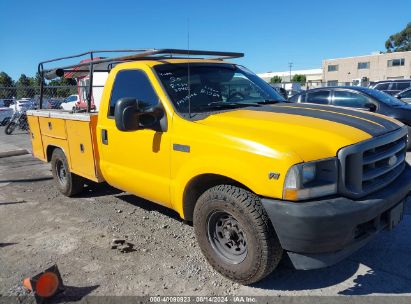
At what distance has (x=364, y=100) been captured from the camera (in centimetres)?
886

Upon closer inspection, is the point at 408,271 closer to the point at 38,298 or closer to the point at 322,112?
the point at 322,112

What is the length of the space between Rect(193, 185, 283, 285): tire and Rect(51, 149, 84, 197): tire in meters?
3.13

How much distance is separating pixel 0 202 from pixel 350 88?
777 centimetres

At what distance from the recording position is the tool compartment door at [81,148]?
16.4ft

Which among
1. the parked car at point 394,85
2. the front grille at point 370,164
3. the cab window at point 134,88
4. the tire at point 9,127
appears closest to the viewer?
the front grille at point 370,164

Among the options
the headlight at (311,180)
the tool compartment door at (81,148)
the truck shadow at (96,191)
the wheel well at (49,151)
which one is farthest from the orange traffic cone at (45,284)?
the wheel well at (49,151)

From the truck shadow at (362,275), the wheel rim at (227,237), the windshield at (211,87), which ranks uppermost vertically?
the windshield at (211,87)

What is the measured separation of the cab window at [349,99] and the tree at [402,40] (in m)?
94.1

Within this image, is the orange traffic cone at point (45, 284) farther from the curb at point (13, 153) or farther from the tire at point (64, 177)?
the curb at point (13, 153)

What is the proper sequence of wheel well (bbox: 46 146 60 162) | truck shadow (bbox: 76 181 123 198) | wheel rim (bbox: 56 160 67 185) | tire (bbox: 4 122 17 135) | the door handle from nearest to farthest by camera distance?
the door handle → wheel rim (bbox: 56 160 67 185) → truck shadow (bbox: 76 181 123 198) → wheel well (bbox: 46 146 60 162) → tire (bbox: 4 122 17 135)

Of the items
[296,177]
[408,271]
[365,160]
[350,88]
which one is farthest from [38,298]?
[350,88]

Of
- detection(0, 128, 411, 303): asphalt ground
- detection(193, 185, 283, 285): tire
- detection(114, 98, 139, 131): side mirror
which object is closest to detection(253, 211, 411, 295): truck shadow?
detection(0, 128, 411, 303): asphalt ground

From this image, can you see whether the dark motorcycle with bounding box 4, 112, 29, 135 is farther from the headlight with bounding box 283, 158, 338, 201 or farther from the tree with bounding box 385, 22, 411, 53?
the tree with bounding box 385, 22, 411, 53

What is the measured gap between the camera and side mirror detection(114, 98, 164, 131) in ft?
11.7
